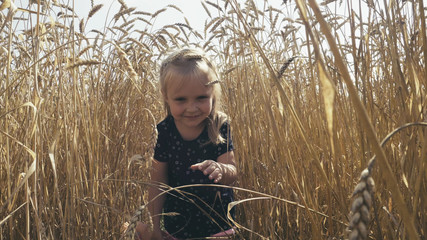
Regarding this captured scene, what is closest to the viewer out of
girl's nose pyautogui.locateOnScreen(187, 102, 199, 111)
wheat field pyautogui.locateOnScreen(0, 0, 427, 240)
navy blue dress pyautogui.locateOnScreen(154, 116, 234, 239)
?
wheat field pyautogui.locateOnScreen(0, 0, 427, 240)

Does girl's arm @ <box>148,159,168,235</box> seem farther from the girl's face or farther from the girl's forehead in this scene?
the girl's forehead

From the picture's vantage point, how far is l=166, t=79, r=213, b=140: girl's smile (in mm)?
1679

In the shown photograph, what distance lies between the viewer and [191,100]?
1687 mm

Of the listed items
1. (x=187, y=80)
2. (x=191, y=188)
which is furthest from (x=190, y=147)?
(x=187, y=80)

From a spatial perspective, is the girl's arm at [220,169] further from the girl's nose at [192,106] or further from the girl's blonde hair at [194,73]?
the girl's nose at [192,106]

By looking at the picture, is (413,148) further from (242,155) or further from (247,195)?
(247,195)

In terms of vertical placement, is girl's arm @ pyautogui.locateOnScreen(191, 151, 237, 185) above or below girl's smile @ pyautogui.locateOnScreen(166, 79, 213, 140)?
below

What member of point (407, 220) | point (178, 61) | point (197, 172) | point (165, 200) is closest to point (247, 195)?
point (197, 172)

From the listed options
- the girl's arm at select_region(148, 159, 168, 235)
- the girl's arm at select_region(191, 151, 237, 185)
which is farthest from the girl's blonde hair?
the girl's arm at select_region(148, 159, 168, 235)

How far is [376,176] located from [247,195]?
663 mm

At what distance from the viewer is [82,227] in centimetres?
134

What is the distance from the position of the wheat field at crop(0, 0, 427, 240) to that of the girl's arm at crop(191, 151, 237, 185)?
64 millimetres

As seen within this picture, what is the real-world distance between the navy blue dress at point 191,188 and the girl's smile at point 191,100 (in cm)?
13

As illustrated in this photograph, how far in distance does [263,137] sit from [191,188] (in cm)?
55
